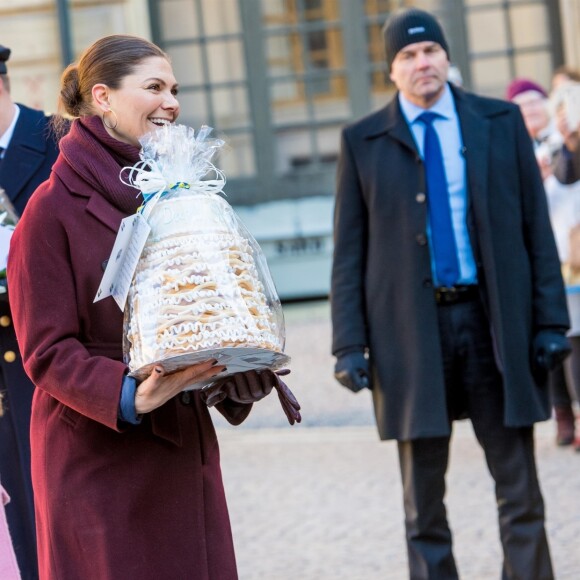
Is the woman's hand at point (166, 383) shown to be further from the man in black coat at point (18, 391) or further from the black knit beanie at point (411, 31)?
the black knit beanie at point (411, 31)

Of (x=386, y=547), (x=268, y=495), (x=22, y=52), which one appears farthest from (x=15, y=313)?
(x=22, y=52)

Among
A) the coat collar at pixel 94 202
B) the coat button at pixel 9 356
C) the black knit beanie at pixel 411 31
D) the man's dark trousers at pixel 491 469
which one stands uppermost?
the black knit beanie at pixel 411 31

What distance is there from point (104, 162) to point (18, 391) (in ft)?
4.21

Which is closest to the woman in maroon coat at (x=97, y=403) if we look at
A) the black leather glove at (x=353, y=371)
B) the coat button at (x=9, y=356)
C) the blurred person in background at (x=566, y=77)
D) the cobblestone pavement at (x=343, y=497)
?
the coat button at (x=9, y=356)

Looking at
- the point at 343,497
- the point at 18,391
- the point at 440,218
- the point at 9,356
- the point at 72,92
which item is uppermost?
the point at 72,92

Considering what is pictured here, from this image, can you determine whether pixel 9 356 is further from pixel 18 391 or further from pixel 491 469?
pixel 491 469

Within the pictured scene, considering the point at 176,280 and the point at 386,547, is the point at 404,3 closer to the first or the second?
the point at 386,547

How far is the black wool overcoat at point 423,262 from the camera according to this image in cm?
433

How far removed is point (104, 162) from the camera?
2975 millimetres

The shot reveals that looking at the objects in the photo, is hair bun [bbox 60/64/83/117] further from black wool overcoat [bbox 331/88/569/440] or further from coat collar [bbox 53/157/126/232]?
black wool overcoat [bbox 331/88/569/440]

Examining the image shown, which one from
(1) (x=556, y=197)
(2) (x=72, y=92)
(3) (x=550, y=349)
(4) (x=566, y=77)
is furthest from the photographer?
(4) (x=566, y=77)

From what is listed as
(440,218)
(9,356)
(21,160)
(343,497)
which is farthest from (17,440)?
(343,497)

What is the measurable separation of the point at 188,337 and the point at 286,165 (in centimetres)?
1138

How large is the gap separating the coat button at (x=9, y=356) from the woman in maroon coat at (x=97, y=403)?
0.98 metres
